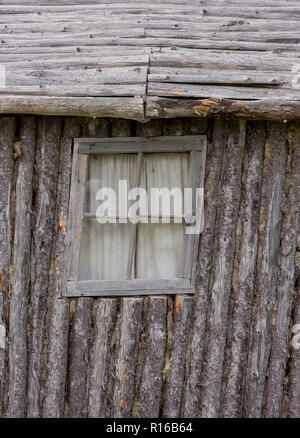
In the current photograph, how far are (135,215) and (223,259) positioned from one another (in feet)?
2.52

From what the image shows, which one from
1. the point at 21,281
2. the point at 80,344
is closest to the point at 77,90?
the point at 21,281

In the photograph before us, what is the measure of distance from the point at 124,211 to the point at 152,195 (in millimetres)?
256

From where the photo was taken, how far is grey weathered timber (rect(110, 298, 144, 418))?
4.24 m

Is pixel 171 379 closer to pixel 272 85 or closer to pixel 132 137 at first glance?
pixel 132 137

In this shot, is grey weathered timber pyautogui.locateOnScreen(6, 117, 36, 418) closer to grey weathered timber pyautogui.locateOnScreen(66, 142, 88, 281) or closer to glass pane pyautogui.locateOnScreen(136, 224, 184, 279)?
grey weathered timber pyautogui.locateOnScreen(66, 142, 88, 281)

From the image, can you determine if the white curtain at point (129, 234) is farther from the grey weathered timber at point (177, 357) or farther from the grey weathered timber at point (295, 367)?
the grey weathered timber at point (295, 367)

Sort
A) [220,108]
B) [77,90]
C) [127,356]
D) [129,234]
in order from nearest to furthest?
[220,108], [77,90], [127,356], [129,234]

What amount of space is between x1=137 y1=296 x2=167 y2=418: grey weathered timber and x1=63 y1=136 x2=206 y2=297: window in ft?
0.45

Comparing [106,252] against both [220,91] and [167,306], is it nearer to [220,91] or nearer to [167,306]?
[167,306]

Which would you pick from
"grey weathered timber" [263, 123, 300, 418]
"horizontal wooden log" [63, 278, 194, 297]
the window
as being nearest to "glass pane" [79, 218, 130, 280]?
the window

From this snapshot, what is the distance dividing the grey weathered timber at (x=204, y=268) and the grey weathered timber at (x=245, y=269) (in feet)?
0.71

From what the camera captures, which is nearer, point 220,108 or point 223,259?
point 220,108

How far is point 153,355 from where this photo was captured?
Result: 14.0 ft

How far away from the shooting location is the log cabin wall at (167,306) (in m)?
4.27
